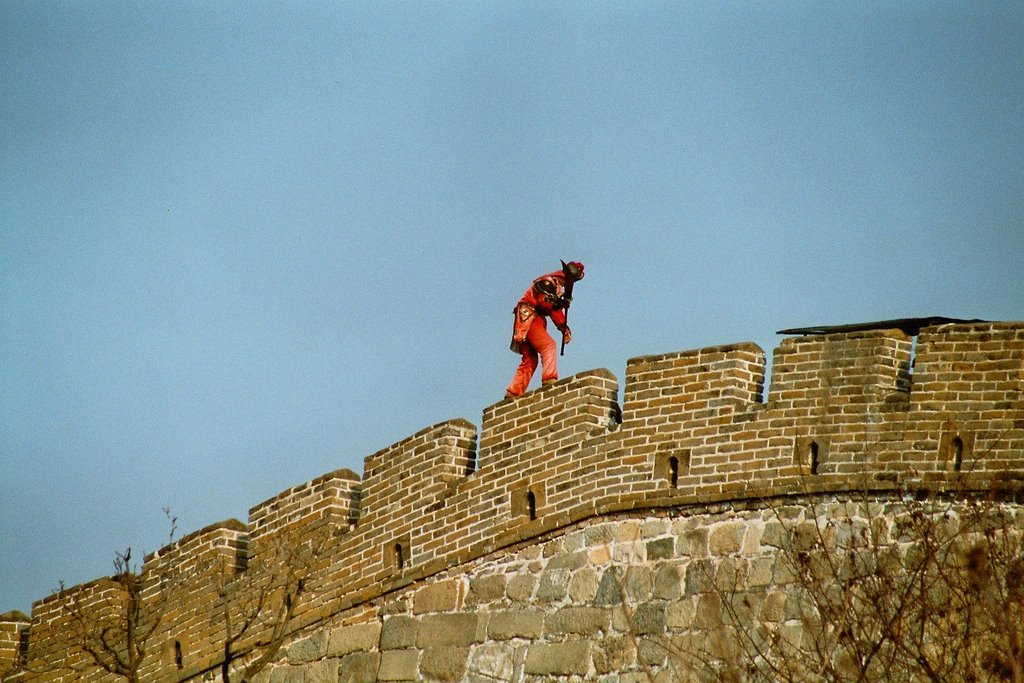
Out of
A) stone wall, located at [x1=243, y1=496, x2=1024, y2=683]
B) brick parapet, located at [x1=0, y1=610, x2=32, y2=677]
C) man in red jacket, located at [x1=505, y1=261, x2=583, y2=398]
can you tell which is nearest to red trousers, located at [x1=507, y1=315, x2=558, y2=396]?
man in red jacket, located at [x1=505, y1=261, x2=583, y2=398]

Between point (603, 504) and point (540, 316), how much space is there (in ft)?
7.21

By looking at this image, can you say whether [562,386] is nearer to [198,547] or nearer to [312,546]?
[312,546]

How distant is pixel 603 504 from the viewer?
57.2ft

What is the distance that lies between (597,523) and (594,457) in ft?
1.77

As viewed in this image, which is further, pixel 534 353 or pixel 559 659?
pixel 534 353

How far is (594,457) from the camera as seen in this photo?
58.2 feet

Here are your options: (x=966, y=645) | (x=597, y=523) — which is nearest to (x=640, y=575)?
(x=597, y=523)

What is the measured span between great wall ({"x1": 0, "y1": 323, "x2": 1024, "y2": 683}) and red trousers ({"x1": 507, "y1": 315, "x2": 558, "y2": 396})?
1.31 ft

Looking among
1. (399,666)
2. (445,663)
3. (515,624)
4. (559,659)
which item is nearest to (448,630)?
(445,663)

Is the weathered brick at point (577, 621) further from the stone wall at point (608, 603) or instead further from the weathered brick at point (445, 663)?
the weathered brick at point (445, 663)

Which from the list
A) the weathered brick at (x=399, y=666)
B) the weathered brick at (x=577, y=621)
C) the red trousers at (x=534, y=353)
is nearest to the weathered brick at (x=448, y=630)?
the weathered brick at (x=399, y=666)

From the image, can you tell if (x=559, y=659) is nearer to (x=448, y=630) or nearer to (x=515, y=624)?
(x=515, y=624)

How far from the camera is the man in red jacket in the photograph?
62.5ft

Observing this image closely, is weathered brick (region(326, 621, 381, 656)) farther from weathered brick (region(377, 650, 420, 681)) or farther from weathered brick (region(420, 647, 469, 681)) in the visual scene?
weathered brick (region(420, 647, 469, 681))
